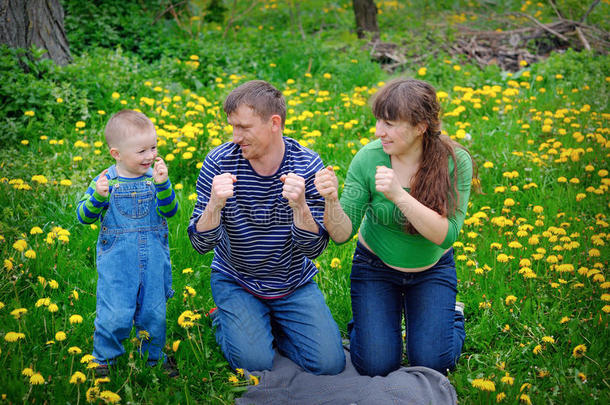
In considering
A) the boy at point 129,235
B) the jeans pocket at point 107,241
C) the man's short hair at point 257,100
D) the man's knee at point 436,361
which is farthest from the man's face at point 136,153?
the man's knee at point 436,361

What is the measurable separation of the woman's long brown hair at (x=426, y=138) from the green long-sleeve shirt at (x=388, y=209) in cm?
7

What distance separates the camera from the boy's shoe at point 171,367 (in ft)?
9.02

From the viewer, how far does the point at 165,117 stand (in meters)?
5.01

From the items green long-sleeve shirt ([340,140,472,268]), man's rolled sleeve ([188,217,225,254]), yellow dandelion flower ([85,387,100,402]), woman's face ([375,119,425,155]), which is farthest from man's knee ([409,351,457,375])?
yellow dandelion flower ([85,387,100,402])

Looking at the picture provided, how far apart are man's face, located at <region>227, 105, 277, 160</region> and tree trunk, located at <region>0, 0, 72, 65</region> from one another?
3.61 m

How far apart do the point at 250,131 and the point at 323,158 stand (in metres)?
2.20

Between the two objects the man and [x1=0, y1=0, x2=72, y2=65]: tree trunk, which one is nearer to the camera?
the man

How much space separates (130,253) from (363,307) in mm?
1219

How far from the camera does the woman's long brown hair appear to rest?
2.69 metres

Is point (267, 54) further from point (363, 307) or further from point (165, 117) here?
point (363, 307)

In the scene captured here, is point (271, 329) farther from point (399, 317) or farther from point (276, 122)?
point (276, 122)

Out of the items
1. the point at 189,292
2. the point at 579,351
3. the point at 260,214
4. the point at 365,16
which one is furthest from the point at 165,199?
the point at 365,16

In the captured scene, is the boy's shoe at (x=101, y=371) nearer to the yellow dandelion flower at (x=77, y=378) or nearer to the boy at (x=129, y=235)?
the boy at (x=129, y=235)

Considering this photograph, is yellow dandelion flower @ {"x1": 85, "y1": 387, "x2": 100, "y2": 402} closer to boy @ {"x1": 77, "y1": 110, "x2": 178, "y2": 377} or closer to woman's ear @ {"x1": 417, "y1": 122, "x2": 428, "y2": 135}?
boy @ {"x1": 77, "y1": 110, "x2": 178, "y2": 377}
